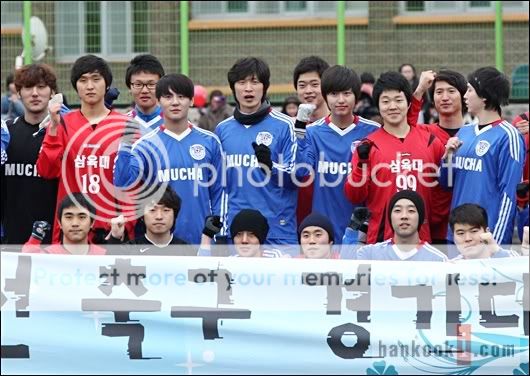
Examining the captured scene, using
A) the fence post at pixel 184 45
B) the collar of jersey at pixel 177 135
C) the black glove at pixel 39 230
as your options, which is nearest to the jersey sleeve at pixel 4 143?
the black glove at pixel 39 230

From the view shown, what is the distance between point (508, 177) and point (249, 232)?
1756 mm

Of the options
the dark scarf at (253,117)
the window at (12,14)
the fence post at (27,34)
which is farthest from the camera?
the window at (12,14)

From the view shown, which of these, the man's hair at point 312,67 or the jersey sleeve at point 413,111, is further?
the man's hair at point 312,67

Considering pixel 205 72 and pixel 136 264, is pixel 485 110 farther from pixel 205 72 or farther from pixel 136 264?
pixel 205 72

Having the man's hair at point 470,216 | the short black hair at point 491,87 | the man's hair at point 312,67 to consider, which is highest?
the man's hair at point 312,67

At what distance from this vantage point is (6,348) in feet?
26.7

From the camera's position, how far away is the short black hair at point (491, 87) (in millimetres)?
9570

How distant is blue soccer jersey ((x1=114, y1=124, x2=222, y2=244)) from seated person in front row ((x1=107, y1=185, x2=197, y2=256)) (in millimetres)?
346

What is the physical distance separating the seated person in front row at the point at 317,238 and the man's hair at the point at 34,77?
2.27 meters

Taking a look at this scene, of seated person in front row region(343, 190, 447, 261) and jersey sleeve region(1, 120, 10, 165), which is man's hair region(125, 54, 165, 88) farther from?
seated person in front row region(343, 190, 447, 261)

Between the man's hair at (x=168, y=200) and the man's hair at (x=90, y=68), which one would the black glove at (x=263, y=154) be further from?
the man's hair at (x=90, y=68)

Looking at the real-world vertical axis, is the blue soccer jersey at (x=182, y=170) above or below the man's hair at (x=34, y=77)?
below

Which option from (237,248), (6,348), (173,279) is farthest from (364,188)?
(6,348)

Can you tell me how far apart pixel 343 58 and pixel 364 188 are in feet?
21.0
